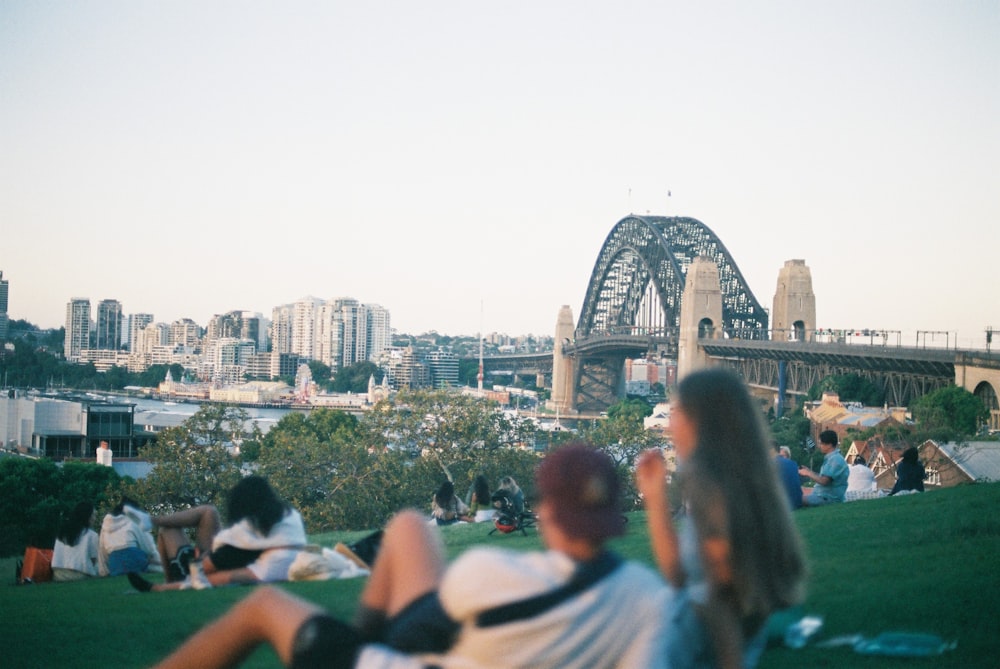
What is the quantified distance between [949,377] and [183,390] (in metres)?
139

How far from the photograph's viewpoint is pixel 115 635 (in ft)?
17.7

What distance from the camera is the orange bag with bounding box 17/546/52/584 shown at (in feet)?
26.6

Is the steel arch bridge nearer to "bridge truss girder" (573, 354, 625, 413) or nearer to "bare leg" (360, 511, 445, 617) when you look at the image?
"bridge truss girder" (573, 354, 625, 413)

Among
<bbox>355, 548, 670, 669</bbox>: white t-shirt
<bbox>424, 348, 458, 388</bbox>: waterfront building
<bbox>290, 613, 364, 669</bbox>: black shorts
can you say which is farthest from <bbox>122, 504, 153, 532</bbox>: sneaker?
<bbox>424, 348, 458, 388</bbox>: waterfront building

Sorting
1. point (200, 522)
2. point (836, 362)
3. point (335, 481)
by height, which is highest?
point (836, 362)

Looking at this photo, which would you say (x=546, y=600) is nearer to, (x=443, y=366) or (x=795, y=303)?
(x=795, y=303)

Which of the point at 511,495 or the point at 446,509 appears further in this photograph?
the point at 446,509

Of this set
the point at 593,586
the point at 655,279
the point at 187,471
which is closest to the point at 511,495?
the point at 593,586

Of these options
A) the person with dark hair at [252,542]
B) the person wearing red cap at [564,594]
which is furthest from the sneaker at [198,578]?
the person wearing red cap at [564,594]

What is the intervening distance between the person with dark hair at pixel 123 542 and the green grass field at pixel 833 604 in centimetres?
22

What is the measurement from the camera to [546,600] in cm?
267

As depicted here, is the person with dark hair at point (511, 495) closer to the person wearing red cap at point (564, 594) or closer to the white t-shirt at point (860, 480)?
the white t-shirt at point (860, 480)

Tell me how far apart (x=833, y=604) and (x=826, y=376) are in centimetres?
4585

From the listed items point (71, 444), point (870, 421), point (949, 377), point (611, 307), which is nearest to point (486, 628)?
point (870, 421)
